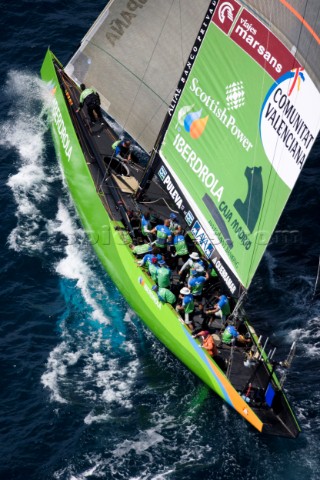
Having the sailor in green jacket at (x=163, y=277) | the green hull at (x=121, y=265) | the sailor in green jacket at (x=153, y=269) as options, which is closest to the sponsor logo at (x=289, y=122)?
the sailor in green jacket at (x=163, y=277)

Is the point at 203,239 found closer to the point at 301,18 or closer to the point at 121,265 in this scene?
the point at 121,265

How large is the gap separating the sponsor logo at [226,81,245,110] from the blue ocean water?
23.6ft

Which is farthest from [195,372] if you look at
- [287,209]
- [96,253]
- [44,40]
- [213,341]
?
[44,40]

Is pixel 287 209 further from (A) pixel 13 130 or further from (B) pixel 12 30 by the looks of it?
(B) pixel 12 30

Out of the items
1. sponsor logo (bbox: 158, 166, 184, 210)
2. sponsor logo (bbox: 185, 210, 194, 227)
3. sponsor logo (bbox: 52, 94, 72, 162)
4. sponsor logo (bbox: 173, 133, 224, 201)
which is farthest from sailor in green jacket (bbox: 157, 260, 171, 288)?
sponsor logo (bbox: 52, 94, 72, 162)

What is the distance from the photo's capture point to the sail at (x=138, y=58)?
29.2 metres

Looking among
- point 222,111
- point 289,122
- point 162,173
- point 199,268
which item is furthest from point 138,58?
point 289,122

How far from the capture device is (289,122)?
22000 mm

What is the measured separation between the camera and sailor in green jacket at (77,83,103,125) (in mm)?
31781

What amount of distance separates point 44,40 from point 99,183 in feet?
38.1

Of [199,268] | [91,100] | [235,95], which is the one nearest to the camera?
[235,95]

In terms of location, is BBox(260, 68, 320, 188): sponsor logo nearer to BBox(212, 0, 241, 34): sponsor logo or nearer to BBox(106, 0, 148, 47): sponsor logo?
BBox(212, 0, 241, 34): sponsor logo

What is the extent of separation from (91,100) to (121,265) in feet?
23.4

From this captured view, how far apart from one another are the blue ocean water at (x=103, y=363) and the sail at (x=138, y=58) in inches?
132
